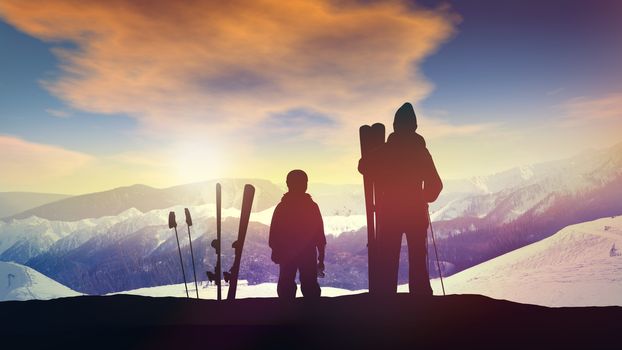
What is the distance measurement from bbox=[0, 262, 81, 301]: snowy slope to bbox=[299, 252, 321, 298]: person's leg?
46.9m

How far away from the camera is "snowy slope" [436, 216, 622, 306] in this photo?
74.3ft

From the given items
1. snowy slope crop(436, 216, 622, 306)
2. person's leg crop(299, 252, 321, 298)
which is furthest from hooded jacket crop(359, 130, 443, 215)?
snowy slope crop(436, 216, 622, 306)

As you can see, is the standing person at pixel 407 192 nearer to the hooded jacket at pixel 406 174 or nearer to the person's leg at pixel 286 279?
the hooded jacket at pixel 406 174

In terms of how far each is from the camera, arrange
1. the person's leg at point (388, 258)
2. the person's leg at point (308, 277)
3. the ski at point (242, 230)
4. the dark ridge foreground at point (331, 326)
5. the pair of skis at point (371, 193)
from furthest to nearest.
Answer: the ski at point (242, 230) < the person's leg at point (308, 277) < the pair of skis at point (371, 193) < the person's leg at point (388, 258) < the dark ridge foreground at point (331, 326)

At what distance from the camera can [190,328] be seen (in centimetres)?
627

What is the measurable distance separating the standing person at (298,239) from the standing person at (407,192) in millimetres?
1822

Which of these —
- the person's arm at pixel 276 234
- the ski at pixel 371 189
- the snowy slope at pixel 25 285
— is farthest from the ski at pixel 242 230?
the snowy slope at pixel 25 285


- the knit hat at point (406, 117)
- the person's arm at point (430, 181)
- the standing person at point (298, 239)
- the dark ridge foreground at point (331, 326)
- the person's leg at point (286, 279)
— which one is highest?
the knit hat at point (406, 117)

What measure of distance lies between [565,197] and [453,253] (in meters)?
42.4

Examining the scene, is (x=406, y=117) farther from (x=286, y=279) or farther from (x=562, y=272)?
(x=562, y=272)

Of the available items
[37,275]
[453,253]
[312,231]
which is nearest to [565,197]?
[453,253]

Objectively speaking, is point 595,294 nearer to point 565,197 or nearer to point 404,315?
point 404,315

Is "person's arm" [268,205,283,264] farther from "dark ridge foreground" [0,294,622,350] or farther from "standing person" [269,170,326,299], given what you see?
"dark ridge foreground" [0,294,622,350]

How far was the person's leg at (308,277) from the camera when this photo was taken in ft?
31.8
